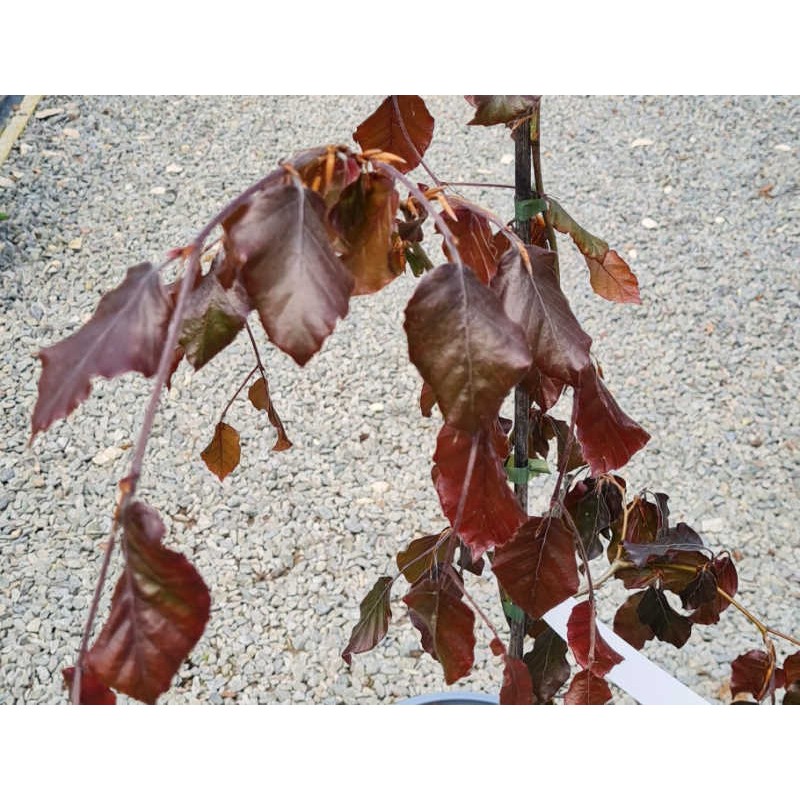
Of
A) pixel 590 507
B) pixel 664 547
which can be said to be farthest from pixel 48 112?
pixel 664 547

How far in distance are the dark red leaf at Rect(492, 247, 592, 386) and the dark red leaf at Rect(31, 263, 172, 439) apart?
242 mm

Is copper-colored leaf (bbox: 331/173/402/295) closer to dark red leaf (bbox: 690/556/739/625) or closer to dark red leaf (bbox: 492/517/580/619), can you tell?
dark red leaf (bbox: 492/517/580/619)

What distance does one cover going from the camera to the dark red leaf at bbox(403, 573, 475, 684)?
28.0 inches

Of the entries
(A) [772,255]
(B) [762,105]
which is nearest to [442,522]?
(A) [772,255]

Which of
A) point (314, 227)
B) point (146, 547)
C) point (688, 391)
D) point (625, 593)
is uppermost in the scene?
point (314, 227)

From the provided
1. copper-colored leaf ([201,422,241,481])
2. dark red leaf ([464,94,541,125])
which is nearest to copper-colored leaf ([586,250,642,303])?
dark red leaf ([464,94,541,125])

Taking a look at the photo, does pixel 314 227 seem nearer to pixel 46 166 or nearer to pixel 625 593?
pixel 625 593

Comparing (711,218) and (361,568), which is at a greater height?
(711,218)

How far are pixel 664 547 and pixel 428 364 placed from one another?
506mm

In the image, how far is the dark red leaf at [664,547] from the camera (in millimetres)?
900

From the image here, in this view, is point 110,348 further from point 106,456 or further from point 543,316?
point 106,456

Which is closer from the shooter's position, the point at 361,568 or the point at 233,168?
the point at 361,568

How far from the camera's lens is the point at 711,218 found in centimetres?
310

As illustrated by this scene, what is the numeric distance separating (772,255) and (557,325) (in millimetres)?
2607
